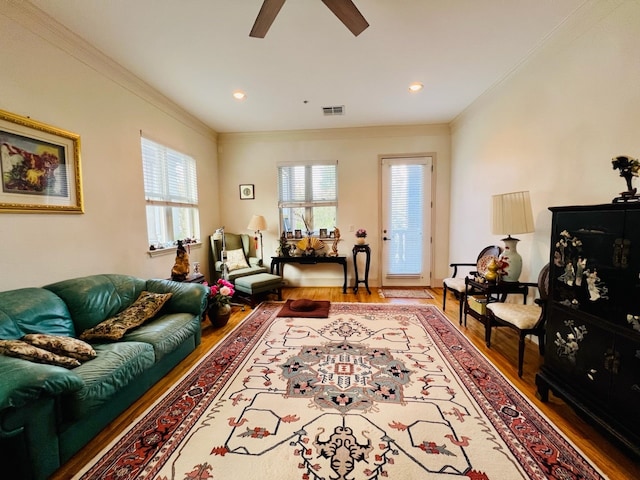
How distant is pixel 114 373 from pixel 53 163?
5.99 ft

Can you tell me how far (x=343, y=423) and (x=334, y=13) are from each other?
2.66m

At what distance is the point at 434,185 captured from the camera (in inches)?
184

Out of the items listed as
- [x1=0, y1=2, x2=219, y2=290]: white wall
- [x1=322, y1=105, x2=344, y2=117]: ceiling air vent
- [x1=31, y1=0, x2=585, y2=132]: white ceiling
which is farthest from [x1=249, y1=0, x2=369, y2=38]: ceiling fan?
[x1=322, y1=105, x2=344, y2=117]: ceiling air vent

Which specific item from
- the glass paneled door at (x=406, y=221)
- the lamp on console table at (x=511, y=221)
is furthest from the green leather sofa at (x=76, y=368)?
the glass paneled door at (x=406, y=221)

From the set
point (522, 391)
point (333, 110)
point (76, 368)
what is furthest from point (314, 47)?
point (522, 391)

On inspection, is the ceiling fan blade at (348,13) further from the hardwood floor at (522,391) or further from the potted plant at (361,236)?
the potted plant at (361,236)

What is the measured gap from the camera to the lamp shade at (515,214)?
2.50 metres

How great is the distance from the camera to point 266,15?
5.86 ft

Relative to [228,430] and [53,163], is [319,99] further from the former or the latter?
[228,430]

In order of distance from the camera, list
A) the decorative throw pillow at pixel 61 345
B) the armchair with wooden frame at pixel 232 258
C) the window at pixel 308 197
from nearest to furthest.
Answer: the decorative throw pillow at pixel 61 345 → the armchair with wooden frame at pixel 232 258 → the window at pixel 308 197

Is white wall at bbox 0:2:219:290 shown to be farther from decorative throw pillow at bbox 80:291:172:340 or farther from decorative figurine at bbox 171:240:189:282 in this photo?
decorative throw pillow at bbox 80:291:172:340

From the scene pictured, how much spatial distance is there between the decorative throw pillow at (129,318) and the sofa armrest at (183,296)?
0.28 ft

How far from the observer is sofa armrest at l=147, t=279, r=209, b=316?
8.33ft

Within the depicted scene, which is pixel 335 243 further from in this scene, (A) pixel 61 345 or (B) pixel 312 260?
(A) pixel 61 345
